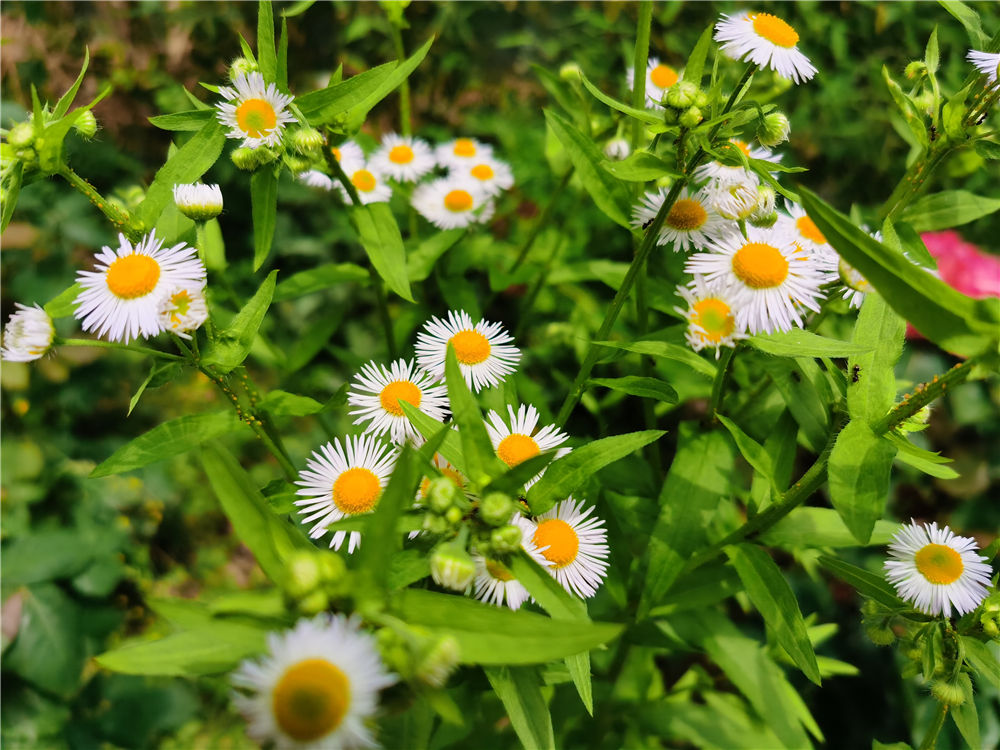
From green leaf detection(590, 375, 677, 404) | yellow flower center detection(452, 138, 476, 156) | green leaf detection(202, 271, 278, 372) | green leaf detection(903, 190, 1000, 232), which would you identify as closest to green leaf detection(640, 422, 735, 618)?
green leaf detection(590, 375, 677, 404)

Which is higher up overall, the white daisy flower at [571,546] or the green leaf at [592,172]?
the green leaf at [592,172]

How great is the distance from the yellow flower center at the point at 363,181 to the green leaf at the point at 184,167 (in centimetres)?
44

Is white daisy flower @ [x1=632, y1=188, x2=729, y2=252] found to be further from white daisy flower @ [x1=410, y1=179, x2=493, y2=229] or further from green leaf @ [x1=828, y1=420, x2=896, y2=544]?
white daisy flower @ [x1=410, y1=179, x2=493, y2=229]

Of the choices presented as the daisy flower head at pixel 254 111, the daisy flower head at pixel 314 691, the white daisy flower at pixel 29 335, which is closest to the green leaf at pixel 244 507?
the daisy flower head at pixel 314 691

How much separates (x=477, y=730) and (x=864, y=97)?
80.8 inches

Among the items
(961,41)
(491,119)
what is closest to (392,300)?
(491,119)

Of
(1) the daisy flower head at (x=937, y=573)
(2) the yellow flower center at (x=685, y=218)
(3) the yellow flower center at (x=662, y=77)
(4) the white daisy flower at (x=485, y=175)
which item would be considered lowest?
(1) the daisy flower head at (x=937, y=573)

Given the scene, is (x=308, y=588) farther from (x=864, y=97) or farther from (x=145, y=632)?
(x=864, y=97)

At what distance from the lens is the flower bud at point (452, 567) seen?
0.59 m

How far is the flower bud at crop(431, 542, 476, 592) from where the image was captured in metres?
0.59

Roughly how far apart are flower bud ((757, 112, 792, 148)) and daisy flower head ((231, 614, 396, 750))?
698 mm

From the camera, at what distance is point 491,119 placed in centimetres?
221

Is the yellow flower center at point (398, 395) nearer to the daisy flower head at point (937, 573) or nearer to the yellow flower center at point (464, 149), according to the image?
the daisy flower head at point (937, 573)

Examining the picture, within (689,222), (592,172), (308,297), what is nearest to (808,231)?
(689,222)
